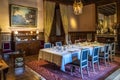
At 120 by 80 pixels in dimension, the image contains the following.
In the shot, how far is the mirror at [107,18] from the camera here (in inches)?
331

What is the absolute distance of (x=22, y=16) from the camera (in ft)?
24.0

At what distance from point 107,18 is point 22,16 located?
18.8 feet

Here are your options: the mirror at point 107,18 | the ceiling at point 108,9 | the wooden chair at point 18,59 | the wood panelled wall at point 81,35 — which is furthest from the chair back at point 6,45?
the ceiling at point 108,9

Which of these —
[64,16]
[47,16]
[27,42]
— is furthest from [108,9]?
[27,42]

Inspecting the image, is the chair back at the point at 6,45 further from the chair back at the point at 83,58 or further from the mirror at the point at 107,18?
the mirror at the point at 107,18

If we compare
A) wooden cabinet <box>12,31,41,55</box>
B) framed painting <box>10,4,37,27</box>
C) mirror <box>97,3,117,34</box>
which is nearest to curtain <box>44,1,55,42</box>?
framed painting <box>10,4,37,27</box>

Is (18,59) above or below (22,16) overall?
below

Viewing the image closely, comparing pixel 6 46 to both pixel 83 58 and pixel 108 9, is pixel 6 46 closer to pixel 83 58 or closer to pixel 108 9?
pixel 83 58

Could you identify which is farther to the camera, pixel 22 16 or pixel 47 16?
pixel 47 16

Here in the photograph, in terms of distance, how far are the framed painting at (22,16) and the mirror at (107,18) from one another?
15.3 ft

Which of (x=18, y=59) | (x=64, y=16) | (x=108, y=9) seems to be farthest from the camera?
(x=64, y=16)

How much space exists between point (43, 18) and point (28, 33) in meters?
1.55

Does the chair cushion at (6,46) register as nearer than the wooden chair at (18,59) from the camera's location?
No

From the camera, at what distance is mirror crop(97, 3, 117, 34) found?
331 inches
